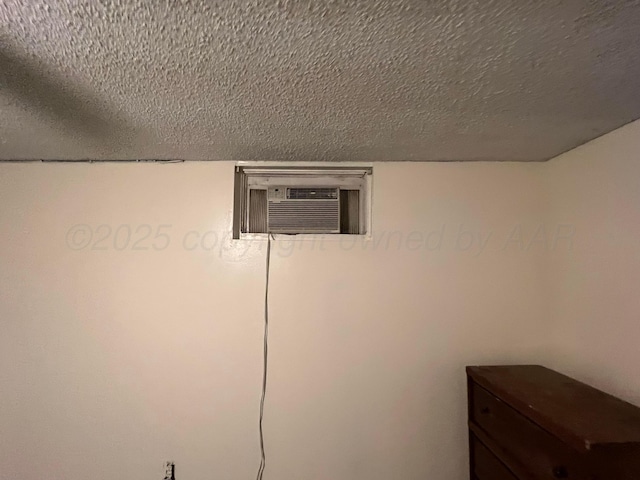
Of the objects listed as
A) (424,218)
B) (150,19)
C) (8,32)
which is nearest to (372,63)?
(150,19)

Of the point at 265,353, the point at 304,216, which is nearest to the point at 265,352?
the point at 265,353

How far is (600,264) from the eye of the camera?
160cm

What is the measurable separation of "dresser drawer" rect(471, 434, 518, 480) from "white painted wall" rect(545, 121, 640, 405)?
52 centimetres

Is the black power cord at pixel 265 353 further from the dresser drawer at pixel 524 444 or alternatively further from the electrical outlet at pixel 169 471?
the dresser drawer at pixel 524 444

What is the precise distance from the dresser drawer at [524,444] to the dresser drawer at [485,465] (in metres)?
A: 0.05

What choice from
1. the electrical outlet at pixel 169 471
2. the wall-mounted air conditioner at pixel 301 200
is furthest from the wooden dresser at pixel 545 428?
the electrical outlet at pixel 169 471

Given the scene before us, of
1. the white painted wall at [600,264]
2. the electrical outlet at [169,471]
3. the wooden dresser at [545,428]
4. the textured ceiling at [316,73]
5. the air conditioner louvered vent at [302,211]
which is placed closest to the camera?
the textured ceiling at [316,73]

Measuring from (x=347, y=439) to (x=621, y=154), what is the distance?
66.4 inches

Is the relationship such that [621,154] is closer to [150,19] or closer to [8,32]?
[150,19]

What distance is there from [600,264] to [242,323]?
160 centimetres

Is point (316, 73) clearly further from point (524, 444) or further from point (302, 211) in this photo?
point (524, 444)

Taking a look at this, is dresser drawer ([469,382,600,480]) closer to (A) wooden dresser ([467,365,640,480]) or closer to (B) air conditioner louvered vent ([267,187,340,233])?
(A) wooden dresser ([467,365,640,480])

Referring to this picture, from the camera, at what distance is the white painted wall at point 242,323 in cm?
186

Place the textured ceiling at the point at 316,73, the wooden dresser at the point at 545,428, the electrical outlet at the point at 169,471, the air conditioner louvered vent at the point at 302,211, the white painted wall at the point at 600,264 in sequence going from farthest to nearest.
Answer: the air conditioner louvered vent at the point at 302,211 → the electrical outlet at the point at 169,471 → the white painted wall at the point at 600,264 → the wooden dresser at the point at 545,428 → the textured ceiling at the point at 316,73
